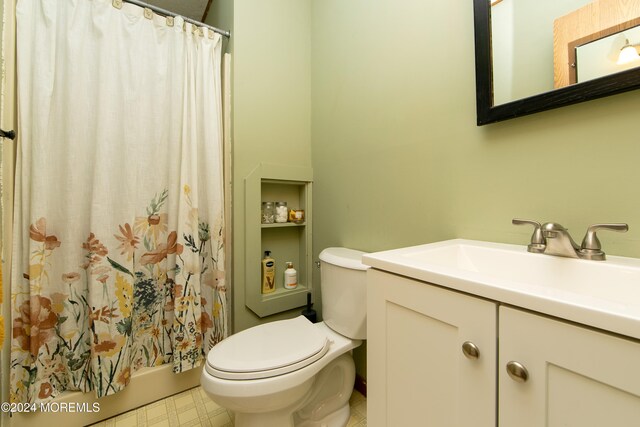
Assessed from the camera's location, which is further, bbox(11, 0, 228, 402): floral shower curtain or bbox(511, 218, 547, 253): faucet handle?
bbox(11, 0, 228, 402): floral shower curtain

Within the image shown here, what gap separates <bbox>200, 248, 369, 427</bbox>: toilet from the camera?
2.69ft

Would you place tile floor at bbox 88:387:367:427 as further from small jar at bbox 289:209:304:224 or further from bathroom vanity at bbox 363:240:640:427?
small jar at bbox 289:209:304:224

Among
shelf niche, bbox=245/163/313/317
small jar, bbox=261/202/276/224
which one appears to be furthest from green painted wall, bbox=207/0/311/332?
small jar, bbox=261/202/276/224

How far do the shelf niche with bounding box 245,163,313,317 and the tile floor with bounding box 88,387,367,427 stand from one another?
1.53ft

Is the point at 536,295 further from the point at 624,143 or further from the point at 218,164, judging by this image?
the point at 218,164

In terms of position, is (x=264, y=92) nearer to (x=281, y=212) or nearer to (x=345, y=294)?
(x=281, y=212)

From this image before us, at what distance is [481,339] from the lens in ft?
1.49

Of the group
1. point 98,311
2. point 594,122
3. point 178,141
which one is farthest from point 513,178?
point 98,311

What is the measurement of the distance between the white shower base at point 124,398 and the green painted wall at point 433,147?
0.93 meters

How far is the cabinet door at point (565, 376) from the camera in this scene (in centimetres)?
32

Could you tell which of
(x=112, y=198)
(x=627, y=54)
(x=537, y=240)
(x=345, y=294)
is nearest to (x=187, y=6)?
(x=112, y=198)

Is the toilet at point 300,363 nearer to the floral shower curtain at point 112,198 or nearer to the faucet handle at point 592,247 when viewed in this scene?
the floral shower curtain at point 112,198

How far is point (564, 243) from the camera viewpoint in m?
0.62

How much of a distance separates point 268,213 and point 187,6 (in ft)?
5.45
